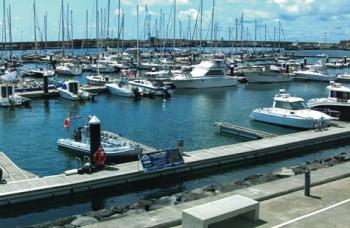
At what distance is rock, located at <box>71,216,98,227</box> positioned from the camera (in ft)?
49.2

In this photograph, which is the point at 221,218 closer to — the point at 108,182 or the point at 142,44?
the point at 108,182

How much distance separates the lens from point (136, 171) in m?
21.5

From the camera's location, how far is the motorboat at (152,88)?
58.0 metres

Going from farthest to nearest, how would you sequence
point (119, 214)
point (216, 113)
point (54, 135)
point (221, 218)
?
point (216, 113), point (54, 135), point (119, 214), point (221, 218)

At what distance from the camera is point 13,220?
17969 millimetres

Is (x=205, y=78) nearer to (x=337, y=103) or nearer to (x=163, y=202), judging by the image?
(x=337, y=103)

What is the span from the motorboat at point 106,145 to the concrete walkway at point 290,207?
9733 mm

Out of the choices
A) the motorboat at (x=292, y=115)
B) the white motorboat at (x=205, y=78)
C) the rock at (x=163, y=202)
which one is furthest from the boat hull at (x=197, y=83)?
the rock at (x=163, y=202)

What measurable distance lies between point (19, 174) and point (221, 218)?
12323 mm

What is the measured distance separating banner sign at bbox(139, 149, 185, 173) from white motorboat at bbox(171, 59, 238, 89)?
4700 centimetres

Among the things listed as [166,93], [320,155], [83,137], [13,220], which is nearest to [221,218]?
[13,220]

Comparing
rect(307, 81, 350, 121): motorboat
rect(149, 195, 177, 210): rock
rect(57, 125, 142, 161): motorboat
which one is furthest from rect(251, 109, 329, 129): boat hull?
rect(149, 195, 177, 210): rock

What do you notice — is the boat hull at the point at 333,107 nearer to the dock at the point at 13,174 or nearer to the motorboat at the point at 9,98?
the dock at the point at 13,174

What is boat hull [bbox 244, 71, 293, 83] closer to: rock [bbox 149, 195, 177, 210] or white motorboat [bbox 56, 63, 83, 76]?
white motorboat [bbox 56, 63, 83, 76]
